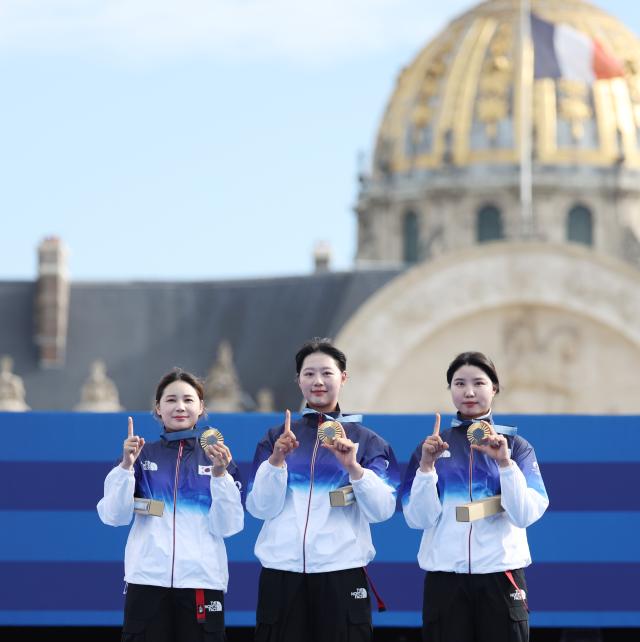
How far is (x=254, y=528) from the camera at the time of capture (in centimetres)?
1576

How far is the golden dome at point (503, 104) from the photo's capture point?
9356 cm

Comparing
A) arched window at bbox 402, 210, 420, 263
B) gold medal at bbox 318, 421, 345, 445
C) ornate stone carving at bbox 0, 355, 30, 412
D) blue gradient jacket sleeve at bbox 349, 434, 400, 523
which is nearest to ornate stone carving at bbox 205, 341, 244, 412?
ornate stone carving at bbox 0, 355, 30, 412

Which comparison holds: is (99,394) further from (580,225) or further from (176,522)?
(176,522)

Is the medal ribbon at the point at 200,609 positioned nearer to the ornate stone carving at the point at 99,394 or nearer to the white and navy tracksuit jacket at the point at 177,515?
the white and navy tracksuit jacket at the point at 177,515

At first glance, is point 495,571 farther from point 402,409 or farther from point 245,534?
point 402,409

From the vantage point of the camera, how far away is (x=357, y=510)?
1288 centimetres

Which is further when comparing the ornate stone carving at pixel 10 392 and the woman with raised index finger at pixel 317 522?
the ornate stone carving at pixel 10 392

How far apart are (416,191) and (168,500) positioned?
80.2 meters

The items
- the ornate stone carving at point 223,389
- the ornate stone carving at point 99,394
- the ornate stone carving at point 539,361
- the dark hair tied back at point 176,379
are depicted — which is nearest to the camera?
the dark hair tied back at point 176,379

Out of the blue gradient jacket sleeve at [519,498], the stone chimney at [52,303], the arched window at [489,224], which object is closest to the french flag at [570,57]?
the arched window at [489,224]

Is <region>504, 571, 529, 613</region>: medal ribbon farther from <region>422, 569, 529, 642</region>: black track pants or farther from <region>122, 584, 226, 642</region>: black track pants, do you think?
<region>122, 584, 226, 642</region>: black track pants

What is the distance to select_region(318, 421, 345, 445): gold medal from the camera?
41.1 feet

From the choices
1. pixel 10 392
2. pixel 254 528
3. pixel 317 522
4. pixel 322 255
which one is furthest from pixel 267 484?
pixel 322 255

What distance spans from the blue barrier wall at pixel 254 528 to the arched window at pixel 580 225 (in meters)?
74.1
